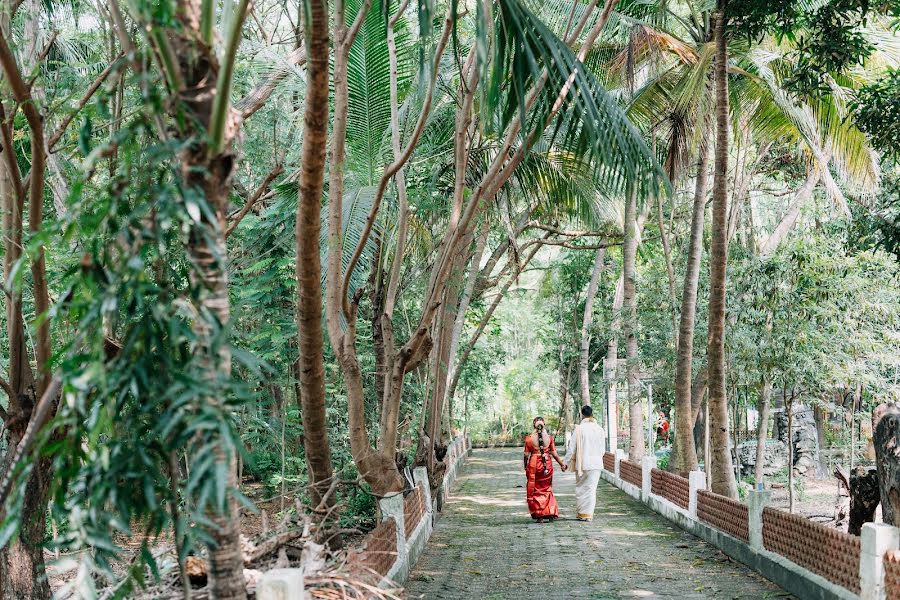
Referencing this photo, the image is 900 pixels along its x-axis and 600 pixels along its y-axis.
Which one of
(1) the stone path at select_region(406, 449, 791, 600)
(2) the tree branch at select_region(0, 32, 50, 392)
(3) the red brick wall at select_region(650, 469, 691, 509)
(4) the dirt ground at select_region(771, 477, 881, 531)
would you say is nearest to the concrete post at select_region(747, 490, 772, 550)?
(1) the stone path at select_region(406, 449, 791, 600)

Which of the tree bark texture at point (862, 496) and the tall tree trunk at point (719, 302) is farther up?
the tall tree trunk at point (719, 302)

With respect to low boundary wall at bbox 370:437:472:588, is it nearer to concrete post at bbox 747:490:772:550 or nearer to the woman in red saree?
the woman in red saree

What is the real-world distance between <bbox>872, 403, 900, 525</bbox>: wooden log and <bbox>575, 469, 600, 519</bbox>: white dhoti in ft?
21.5

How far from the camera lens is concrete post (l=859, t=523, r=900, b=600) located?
6.50 m

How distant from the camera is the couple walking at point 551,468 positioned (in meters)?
13.9

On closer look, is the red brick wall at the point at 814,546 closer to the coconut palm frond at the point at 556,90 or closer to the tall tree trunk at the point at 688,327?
the coconut palm frond at the point at 556,90

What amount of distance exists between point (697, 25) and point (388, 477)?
8.99 m

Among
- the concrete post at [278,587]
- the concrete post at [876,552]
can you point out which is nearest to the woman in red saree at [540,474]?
the concrete post at [876,552]

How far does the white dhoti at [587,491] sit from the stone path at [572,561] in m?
0.20

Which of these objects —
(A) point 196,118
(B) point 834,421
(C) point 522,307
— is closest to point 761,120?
(A) point 196,118

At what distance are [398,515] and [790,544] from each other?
3724 mm

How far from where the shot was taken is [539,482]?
14.0 metres

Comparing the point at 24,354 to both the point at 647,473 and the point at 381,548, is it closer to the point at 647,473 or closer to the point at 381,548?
the point at 381,548

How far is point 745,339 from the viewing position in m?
14.7
